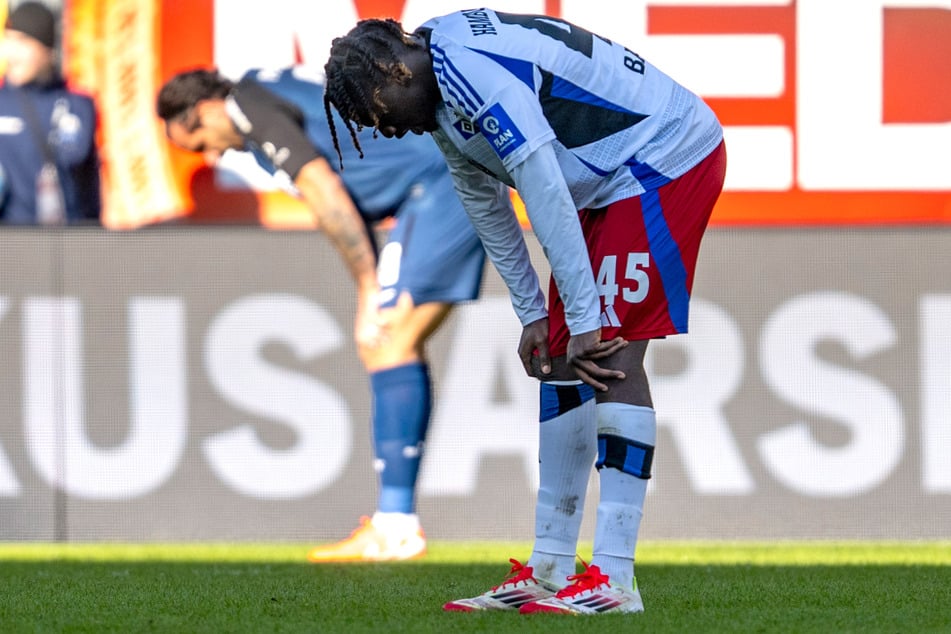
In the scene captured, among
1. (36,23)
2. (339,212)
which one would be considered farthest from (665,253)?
(36,23)

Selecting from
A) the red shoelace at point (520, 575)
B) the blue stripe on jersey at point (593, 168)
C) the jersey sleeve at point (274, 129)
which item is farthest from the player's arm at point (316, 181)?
the blue stripe on jersey at point (593, 168)

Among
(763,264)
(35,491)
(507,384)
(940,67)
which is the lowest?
(35,491)

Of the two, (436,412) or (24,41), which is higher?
(24,41)

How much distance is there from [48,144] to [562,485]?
3.63 meters

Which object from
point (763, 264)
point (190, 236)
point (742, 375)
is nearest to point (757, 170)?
point (763, 264)

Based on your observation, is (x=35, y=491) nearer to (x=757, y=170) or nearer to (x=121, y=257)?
(x=121, y=257)

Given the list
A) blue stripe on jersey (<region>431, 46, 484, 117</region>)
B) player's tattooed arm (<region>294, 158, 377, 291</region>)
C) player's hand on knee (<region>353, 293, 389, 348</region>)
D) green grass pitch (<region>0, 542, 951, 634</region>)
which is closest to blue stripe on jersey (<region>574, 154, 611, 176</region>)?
blue stripe on jersey (<region>431, 46, 484, 117</region>)

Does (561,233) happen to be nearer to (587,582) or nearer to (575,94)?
(575,94)

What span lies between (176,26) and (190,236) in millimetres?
892

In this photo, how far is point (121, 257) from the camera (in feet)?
22.7

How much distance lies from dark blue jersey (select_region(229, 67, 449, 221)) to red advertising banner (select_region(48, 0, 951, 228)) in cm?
19

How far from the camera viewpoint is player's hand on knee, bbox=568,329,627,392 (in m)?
3.69

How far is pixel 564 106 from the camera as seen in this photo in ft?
12.5

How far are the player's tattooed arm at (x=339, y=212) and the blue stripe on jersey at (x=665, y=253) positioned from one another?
9.59ft
